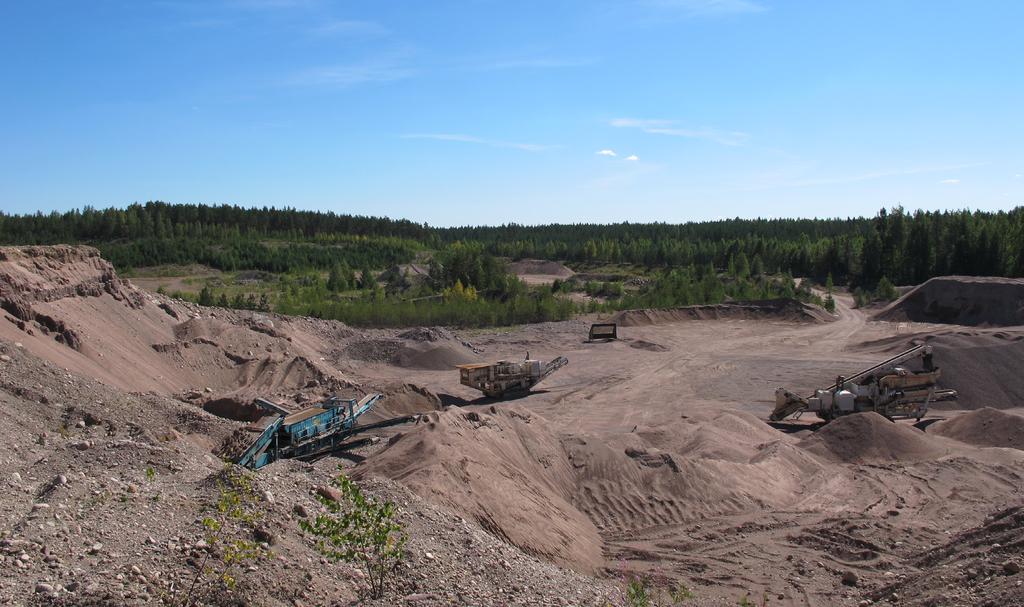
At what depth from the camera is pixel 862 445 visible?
21.1 meters

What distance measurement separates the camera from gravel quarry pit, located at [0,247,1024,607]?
894 cm

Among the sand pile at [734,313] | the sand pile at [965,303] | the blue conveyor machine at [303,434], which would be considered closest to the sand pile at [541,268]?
the sand pile at [734,313]

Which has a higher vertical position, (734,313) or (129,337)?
(129,337)

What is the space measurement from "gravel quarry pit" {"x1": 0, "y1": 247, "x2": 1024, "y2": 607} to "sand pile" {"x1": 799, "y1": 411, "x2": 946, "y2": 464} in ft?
0.21

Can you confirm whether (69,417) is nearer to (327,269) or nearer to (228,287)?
(228,287)

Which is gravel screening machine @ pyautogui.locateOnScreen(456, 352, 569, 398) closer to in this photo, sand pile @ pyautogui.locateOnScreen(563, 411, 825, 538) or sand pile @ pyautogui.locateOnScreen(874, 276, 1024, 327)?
sand pile @ pyautogui.locateOnScreen(563, 411, 825, 538)

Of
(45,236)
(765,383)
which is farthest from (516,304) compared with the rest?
(45,236)

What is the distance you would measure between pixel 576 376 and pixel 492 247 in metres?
92.9

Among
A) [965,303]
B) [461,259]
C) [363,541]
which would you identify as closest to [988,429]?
[363,541]

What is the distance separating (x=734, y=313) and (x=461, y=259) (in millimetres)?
22296

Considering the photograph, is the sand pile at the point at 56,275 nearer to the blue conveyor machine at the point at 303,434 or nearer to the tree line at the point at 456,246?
the blue conveyor machine at the point at 303,434

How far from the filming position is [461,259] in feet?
209

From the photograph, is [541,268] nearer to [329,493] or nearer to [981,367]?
[981,367]

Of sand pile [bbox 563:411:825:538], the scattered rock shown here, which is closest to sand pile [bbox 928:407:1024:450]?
sand pile [bbox 563:411:825:538]
